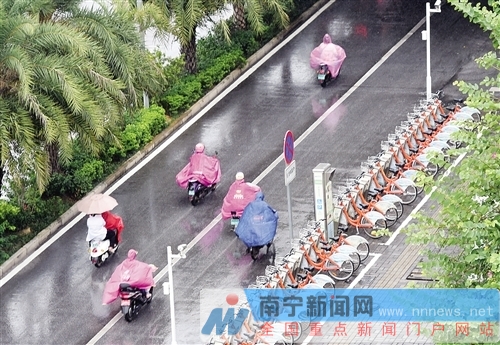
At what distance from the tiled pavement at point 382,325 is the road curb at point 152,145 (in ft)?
22.4

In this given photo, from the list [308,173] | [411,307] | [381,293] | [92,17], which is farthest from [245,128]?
[411,307]

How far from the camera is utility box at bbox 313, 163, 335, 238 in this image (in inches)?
1015

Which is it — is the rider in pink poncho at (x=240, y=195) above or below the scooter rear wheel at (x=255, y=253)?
above

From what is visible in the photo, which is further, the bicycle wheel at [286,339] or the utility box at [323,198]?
the utility box at [323,198]

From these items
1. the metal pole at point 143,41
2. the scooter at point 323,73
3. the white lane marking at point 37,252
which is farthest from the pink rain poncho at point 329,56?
the white lane marking at point 37,252

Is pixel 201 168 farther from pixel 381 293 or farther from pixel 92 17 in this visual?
pixel 381 293

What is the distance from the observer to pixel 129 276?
23922 millimetres

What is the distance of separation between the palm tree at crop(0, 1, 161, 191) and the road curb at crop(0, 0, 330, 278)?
4.72 ft

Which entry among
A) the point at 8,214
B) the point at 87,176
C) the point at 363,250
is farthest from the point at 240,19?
the point at 363,250

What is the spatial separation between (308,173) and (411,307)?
12711mm

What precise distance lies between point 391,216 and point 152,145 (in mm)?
7052

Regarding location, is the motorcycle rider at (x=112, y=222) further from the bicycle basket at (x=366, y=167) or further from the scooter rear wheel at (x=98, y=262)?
the bicycle basket at (x=366, y=167)

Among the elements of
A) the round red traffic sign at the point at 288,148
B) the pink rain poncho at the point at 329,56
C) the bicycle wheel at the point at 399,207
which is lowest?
the bicycle wheel at the point at 399,207

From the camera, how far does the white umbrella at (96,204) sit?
26.0 meters
